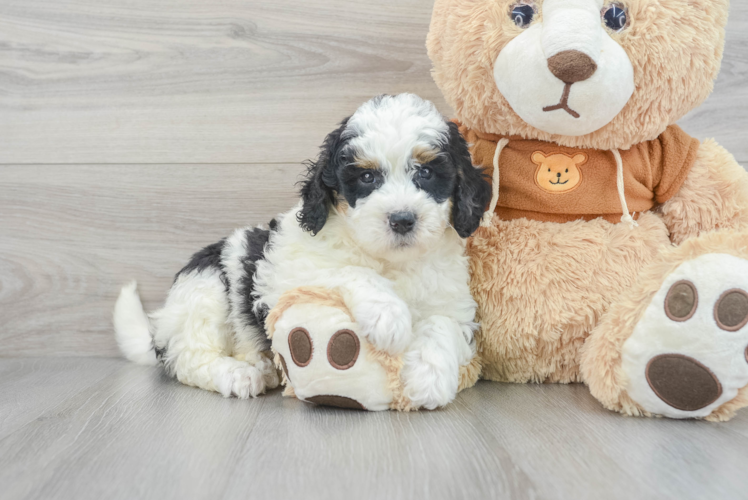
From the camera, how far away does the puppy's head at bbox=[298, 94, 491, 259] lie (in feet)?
4.43

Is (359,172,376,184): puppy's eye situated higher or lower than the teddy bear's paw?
higher

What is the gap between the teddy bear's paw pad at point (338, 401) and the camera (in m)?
1.33

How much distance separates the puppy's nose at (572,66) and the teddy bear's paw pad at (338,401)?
2.92 feet

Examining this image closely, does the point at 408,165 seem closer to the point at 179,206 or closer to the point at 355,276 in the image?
the point at 355,276

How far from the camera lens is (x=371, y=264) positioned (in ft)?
4.93

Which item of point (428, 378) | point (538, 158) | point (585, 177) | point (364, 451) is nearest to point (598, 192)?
point (585, 177)

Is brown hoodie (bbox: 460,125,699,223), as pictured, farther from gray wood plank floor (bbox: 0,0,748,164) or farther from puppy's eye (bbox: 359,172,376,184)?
gray wood plank floor (bbox: 0,0,748,164)

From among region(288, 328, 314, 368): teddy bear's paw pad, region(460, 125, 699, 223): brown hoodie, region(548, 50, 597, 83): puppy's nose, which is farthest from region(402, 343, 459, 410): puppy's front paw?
region(548, 50, 597, 83): puppy's nose

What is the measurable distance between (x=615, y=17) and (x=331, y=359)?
1064 millimetres

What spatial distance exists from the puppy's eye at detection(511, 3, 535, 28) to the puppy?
0.31 meters

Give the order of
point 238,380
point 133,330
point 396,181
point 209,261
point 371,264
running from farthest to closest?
point 133,330 → point 209,261 → point 238,380 → point 371,264 → point 396,181

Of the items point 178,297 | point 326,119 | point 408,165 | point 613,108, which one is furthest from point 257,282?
point 613,108

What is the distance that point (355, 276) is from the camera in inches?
55.9

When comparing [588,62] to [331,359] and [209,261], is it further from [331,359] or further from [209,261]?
[209,261]
